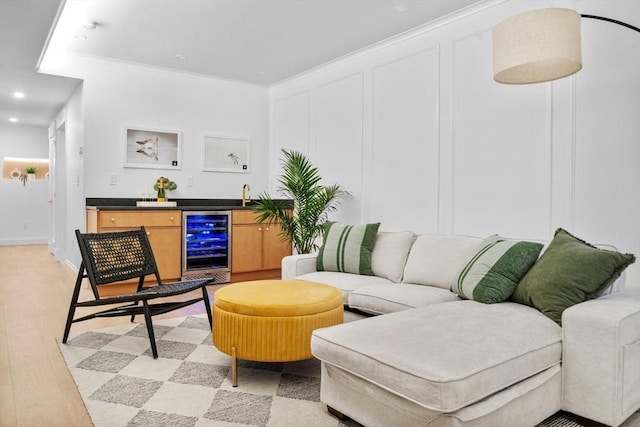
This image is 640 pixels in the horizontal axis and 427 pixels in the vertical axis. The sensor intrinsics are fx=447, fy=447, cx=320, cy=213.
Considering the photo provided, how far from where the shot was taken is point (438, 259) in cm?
318

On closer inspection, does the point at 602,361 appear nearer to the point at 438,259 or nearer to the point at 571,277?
the point at 571,277

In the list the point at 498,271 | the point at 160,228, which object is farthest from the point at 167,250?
the point at 498,271

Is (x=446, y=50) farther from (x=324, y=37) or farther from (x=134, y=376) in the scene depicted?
(x=134, y=376)

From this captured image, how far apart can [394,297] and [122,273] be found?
6.44ft

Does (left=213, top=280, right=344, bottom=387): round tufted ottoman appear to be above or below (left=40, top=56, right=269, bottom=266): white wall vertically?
below

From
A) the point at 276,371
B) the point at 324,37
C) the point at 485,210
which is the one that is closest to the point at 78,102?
the point at 324,37

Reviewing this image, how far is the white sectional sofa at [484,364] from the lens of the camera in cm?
157

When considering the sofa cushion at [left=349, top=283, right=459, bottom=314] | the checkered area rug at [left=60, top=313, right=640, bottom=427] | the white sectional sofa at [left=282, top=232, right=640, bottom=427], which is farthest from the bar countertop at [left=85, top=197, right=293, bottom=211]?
the white sectional sofa at [left=282, top=232, right=640, bottom=427]

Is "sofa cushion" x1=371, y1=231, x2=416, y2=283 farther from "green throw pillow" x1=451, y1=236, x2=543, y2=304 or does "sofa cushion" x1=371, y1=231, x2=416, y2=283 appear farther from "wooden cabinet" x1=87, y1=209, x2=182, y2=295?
"wooden cabinet" x1=87, y1=209, x2=182, y2=295

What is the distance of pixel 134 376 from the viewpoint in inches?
96.2

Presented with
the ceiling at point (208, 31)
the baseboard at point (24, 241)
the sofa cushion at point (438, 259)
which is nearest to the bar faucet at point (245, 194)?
the ceiling at point (208, 31)

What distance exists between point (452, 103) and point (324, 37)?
4.58ft

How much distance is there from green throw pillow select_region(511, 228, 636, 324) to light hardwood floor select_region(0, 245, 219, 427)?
2.18 meters

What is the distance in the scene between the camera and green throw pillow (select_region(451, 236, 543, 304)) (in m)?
2.45
